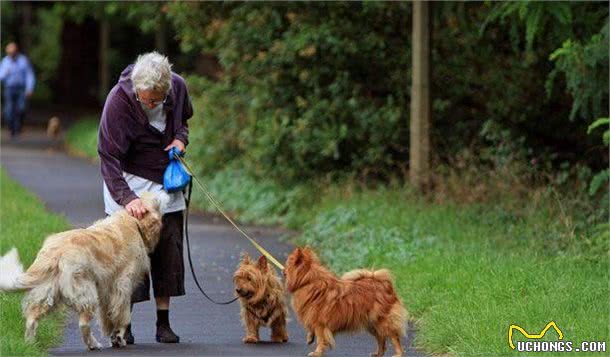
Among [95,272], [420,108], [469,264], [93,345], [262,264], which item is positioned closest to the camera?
[95,272]

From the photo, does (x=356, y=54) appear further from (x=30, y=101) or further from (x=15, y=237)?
(x=30, y=101)

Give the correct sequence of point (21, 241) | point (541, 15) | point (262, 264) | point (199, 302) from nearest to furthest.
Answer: point (262, 264)
point (199, 302)
point (21, 241)
point (541, 15)

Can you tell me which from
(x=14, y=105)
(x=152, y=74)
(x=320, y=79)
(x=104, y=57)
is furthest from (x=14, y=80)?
(x=152, y=74)

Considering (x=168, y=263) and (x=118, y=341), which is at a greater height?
(x=168, y=263)

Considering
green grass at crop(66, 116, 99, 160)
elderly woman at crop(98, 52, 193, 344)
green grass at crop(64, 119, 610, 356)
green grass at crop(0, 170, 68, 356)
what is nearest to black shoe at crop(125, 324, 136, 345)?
elderly woman at crop(98, 52, 193, 344)

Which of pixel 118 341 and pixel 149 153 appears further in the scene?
pixel 149 153

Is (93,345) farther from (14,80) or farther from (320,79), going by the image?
(14,80)

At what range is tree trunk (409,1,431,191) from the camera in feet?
58.0

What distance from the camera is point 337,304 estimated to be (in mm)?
9156

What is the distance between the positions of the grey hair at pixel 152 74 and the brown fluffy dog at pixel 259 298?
133 cm

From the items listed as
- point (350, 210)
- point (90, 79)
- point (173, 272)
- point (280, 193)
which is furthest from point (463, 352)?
point (90, 79)

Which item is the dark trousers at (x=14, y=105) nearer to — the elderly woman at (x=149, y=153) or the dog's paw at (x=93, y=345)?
the elderly woman at (x=149, y=153)

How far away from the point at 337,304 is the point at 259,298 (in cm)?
84

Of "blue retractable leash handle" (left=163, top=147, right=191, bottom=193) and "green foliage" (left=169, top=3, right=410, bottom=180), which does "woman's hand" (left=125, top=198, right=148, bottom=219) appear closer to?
"blue retractable leash handle" (left=163, top=147, right=191, bottom=193)
